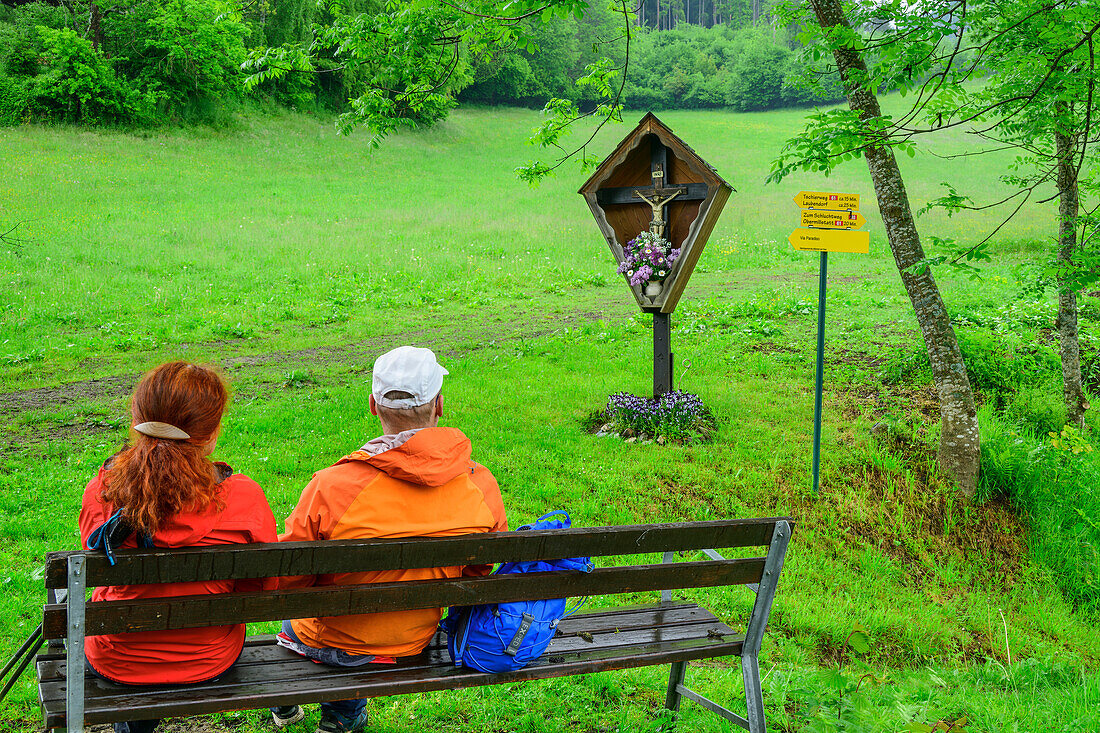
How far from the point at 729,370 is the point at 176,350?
7.00 metres

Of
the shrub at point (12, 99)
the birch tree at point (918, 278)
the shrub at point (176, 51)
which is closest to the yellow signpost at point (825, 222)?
the birch tree at point (918, 278)

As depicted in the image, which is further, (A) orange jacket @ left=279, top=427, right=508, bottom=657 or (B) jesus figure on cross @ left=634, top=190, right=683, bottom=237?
(B) jesus figure on cross @ left=634, top=190, right=683, bottom=237

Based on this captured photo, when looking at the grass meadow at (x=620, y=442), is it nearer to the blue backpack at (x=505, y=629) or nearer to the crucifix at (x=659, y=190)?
the blue backpack at (x=505, y=629)

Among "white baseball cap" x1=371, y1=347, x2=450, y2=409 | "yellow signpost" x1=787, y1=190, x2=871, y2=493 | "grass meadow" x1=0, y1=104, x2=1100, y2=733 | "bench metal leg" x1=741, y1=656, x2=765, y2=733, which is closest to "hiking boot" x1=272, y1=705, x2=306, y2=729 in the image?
"grass meadow" x1=0, y1=104, x2=1100, y2=733

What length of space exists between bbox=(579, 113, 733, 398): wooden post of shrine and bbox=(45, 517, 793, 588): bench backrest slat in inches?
175

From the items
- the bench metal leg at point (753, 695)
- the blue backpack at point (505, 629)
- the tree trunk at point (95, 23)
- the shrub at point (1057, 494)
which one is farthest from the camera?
the tree trunk at point (95, 23)

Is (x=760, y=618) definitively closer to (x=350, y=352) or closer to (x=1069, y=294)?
(x=1069, y=294)

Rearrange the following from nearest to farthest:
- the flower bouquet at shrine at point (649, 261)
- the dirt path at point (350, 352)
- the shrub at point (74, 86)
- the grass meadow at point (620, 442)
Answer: the grass meadow at point (620, 442), the flower bouquet at shrine at point (649, 261), the dirt path at point (350, 352), the shrub at point (74, 86)

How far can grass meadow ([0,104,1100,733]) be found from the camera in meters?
3.72

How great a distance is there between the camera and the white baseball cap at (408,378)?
2.52 metres

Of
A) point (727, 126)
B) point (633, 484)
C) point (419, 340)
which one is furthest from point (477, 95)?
→ point (633, 484)

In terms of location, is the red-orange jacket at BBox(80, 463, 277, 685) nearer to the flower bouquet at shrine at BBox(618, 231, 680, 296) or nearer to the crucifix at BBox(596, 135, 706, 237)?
the flower bouquet at shrine at BBox(618, 231, 680, 296)

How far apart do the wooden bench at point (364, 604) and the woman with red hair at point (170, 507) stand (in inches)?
3.6

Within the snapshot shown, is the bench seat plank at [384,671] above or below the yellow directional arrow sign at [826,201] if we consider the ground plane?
below
